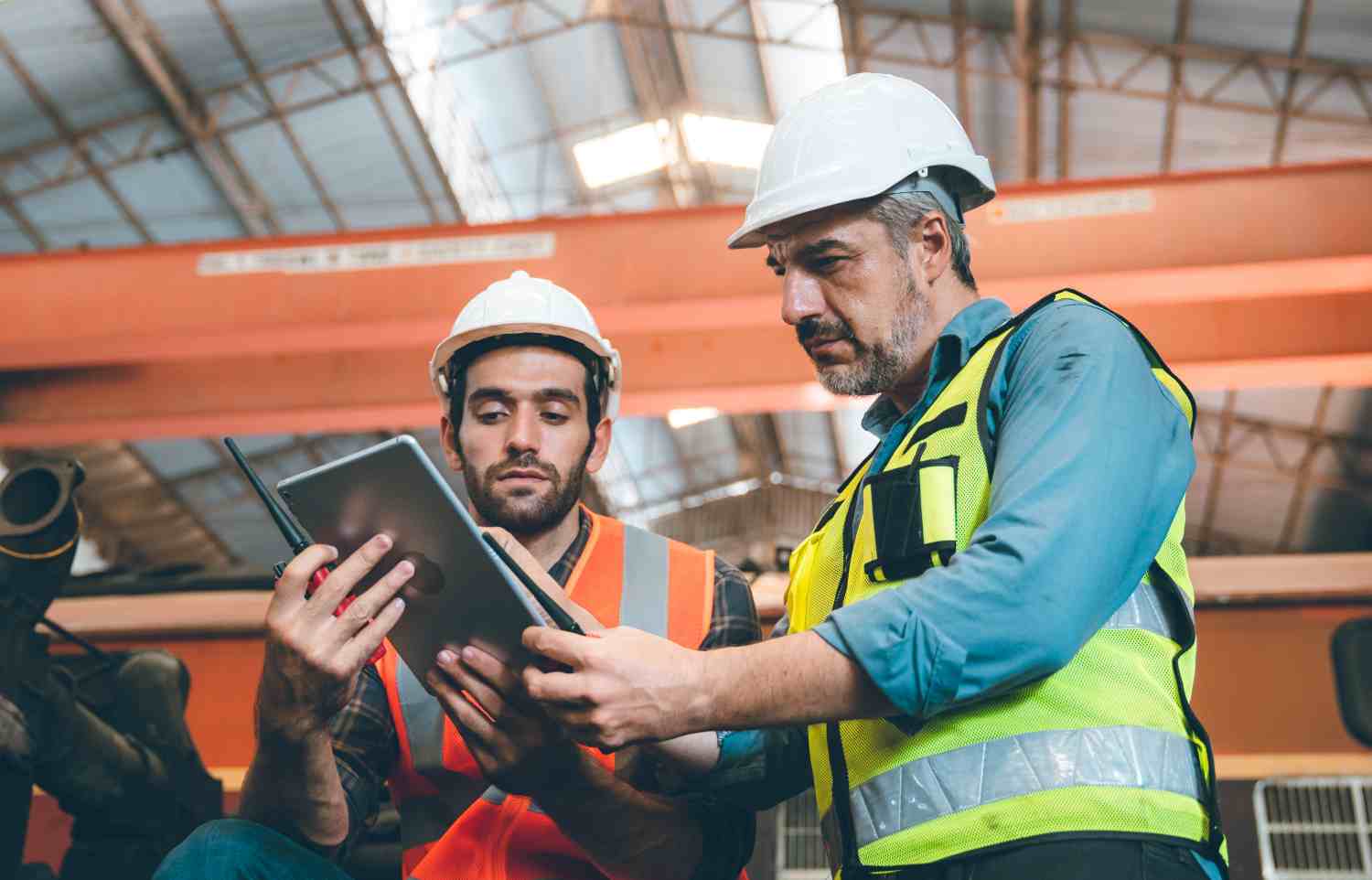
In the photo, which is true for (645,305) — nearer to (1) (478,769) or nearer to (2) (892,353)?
(1) (478,769)

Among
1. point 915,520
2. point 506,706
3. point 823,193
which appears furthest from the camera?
point 823,193

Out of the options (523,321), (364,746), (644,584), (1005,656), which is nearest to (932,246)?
(1005,656)

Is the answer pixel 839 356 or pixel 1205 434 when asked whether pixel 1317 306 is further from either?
pixel 1205 434

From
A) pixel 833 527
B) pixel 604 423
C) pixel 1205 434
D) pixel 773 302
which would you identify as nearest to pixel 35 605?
pixel 604 423

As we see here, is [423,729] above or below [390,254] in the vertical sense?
below

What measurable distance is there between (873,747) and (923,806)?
0.43 feet

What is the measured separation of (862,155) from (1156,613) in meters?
0.95

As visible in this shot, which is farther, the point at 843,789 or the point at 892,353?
the point at 892,353

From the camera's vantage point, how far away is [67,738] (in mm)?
3254

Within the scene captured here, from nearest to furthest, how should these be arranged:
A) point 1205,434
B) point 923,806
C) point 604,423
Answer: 1. point 923,806
2. point 604,423
3. point 1205,434

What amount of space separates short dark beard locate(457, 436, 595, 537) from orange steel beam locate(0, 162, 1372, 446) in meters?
3.15

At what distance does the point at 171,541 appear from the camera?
1798cm

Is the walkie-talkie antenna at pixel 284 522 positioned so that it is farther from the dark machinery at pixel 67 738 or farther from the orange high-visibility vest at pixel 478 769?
the dark machinery at pixel 67 738

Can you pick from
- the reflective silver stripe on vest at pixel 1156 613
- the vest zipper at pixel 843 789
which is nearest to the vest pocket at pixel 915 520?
the vest zipper at pixel 843 789
